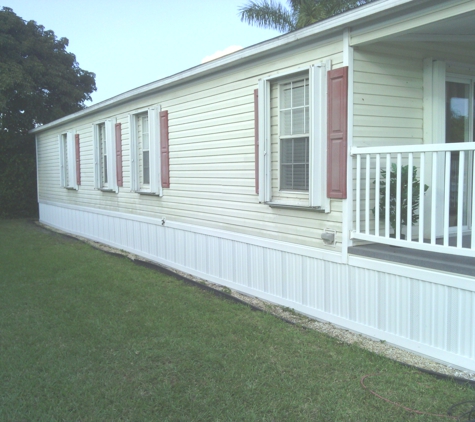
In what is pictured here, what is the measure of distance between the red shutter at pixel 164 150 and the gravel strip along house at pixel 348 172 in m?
0.36

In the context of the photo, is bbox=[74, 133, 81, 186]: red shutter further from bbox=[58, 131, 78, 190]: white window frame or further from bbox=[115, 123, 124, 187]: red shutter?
bbox=[115, 123, 124, 187]: red shutter

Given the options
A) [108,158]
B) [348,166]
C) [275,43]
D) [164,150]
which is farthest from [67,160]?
[348,166]

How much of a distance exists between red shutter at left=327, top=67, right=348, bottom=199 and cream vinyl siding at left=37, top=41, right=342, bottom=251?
15cm

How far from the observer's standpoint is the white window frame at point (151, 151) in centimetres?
859

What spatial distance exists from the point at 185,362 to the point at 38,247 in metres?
7.46

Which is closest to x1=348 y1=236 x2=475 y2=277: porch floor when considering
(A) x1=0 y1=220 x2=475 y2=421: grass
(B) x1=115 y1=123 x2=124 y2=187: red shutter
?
(A) x1=0 y1=220 x2=475 y2=421: grass

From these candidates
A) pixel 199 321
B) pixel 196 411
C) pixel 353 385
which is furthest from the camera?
pixel 199 321

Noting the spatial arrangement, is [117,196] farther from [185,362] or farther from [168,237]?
[185,362]

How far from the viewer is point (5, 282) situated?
711cm

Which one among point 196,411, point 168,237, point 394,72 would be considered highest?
point 394,72

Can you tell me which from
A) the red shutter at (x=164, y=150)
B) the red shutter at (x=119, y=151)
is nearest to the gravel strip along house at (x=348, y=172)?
the red shutter at (x=164, y=150)

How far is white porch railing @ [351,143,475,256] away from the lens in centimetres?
413

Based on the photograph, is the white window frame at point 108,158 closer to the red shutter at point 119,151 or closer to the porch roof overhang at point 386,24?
the red shutter at point 119,151

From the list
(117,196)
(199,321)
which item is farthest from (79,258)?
(199,321)
